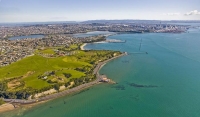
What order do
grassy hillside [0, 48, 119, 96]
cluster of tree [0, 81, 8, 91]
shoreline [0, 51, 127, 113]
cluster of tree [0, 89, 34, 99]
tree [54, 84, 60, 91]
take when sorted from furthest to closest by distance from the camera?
grassy hillside [0, 48, 119, 96]
tree [54, 84, 60, 91]
cluster of tree [0, 81, 8, 91]
cluster of tree [0, 89, 34, 99]
shoreline [0, 51, 127, 113]

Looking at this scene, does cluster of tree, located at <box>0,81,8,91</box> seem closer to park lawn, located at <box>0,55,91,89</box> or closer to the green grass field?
the green grass field

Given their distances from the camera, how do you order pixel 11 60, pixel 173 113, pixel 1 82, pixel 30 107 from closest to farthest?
pixel 173 113, pixel 30 107, pixel 1 82, pixel 11 60

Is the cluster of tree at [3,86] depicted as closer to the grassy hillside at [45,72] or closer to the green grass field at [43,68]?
the grassy hillside at [45,72]

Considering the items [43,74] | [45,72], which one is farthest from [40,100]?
[45,72]

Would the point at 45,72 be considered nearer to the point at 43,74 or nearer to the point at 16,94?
the point at 43,74

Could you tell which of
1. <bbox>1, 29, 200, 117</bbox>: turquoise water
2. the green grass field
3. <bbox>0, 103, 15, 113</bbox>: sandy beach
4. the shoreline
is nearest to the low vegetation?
the green grass field

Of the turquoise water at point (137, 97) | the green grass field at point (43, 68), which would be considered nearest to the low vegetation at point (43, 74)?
the green grass field at point (43, 68)

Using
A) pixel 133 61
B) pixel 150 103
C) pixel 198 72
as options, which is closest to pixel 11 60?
pixel 133 61

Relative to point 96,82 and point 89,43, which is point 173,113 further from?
point 89,43
